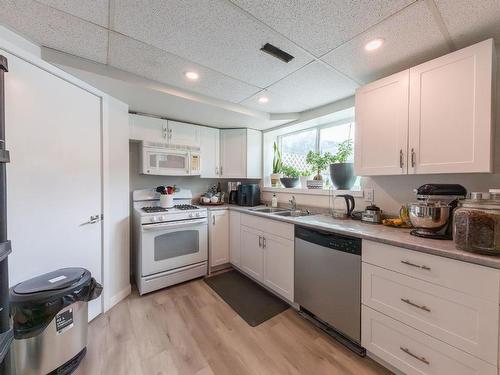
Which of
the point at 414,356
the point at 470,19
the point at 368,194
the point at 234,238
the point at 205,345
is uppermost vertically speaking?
the point at 470,19

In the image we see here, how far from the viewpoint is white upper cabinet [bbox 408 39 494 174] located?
1.21 metres

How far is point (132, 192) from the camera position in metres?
2.66

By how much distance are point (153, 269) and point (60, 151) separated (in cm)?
141

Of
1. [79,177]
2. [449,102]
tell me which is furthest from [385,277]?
[79,177]

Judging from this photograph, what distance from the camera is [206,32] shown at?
128 centimetres

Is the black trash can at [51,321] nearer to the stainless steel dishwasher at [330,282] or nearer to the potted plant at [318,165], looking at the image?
the stainless steel dishwasher at [330,282]

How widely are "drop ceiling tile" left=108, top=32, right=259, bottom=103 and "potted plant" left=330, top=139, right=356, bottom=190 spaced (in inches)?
46.6

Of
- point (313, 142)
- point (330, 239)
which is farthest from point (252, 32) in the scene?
point (313, 142)

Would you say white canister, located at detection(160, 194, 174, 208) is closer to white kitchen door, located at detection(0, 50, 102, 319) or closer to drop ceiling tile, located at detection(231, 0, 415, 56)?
white kitchen door, located at detection(0, 50, 102, 319)

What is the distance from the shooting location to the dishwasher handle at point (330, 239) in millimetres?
1475

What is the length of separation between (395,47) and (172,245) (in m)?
2.71

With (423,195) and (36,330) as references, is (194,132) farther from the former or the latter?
(423,195)

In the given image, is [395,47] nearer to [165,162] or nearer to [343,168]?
[343,168]

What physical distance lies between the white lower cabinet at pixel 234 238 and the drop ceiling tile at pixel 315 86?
5.21ft
